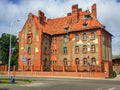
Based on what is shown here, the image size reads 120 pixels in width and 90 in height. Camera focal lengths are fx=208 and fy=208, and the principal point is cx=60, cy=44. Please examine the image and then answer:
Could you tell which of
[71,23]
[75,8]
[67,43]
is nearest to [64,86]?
[67,43]

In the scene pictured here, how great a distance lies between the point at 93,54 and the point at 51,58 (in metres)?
12.4

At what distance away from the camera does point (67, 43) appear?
5441cm

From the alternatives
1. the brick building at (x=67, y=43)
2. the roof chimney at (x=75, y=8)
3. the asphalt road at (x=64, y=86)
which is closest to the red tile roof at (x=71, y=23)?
the brick building at (x=67, y=43)

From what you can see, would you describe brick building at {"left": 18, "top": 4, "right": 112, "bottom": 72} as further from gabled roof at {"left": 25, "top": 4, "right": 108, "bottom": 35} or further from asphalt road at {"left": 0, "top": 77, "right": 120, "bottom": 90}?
asphalt road at {"left": 0, "top": 77, "right": 120, "bottom": 90}

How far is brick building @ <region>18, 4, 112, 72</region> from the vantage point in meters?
49.4

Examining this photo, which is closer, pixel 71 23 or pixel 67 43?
pixel 67 43

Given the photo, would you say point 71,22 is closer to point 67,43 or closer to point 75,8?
point 75,8

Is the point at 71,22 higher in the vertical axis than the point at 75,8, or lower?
lower

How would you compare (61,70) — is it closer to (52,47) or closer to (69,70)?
(69,70)

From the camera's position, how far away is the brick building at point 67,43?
162 feet

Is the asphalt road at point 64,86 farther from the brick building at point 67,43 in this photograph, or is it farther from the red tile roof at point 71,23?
the red tile roof at point 71,23

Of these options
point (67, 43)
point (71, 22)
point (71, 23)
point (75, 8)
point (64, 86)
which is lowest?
point (64, 86)

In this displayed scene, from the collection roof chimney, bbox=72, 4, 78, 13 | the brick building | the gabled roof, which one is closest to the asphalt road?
the brick building

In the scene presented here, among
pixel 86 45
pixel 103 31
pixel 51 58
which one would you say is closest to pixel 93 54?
pixel 86 45
